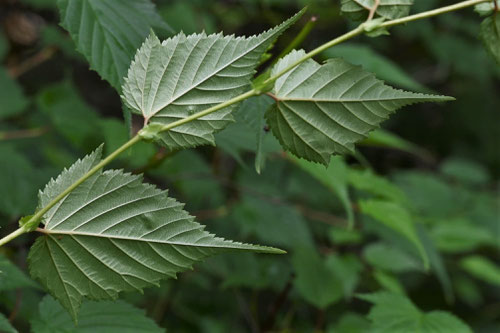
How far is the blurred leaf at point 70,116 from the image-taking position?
124cm

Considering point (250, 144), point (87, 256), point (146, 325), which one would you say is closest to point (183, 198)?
point (250, 144)

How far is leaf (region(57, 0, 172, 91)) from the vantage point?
576 mm

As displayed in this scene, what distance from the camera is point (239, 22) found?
7.07 feet

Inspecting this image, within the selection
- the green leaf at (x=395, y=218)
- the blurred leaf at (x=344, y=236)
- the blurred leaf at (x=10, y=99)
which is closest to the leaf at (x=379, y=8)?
the green leaf at (x=395, y=218)

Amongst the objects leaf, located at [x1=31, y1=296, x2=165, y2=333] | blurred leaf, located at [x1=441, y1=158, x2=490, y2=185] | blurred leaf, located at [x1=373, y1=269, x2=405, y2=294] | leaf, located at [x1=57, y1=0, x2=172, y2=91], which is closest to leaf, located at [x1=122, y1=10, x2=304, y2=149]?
leaf, located at [x1=57, y1=0, x2=172, y2=91]

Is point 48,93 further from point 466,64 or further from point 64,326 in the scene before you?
point 466,64

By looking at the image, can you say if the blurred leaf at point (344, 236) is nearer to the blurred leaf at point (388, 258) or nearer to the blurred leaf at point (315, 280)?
the blurred leaf at point (388, 258)

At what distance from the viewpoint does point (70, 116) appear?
1.29 metres

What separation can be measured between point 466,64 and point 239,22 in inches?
39.5

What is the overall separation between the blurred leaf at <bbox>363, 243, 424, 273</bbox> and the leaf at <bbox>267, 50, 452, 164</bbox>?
33.5 inches

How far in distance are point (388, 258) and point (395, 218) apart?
0.39m

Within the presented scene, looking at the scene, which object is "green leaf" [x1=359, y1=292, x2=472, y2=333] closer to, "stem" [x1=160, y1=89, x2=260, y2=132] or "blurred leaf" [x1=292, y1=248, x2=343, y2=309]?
"blurred leaf" [x1=292, y1=248, x2=343, y2=309]

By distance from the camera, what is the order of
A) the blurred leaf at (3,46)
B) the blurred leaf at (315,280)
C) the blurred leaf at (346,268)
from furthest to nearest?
the blurred leaf at (3,46) → the blurred leaf at (346,268) → the blurred leaf at (315,280)

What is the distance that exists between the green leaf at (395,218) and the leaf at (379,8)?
486 mm
